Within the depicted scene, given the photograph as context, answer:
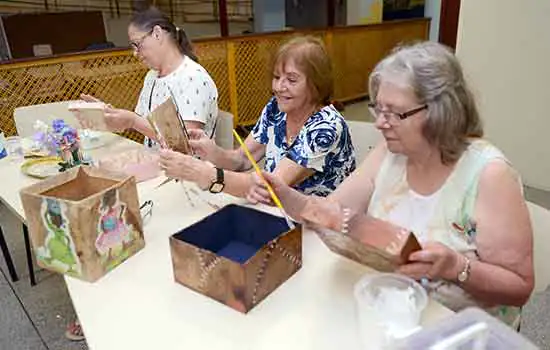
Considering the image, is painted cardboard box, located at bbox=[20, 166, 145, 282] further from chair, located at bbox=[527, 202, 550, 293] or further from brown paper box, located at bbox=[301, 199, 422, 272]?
chair, located at bbox=[527, 202, 550, 293]

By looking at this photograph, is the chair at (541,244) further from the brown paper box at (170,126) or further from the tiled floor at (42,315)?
the brown paper box at (170,126)

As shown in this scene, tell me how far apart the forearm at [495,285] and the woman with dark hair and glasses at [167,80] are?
1454mm

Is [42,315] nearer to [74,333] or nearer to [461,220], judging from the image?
[74,333]

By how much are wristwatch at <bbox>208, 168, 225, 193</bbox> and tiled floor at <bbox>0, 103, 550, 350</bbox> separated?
1.08 m

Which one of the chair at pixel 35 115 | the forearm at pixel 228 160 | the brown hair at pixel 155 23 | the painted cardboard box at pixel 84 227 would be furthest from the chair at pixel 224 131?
the painted cardboard box at pixel 84 227

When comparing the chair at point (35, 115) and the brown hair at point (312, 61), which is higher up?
the brown hair at point (312, 61)

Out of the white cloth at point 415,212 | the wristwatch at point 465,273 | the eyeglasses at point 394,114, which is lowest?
A: the wristwatch at point 465,273

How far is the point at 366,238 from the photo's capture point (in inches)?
39.5

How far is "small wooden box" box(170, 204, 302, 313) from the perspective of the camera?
1.05 meters

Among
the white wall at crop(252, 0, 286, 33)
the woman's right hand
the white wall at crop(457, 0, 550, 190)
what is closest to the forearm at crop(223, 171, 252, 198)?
the woman's right hand

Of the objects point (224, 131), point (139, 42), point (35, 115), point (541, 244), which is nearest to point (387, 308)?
point (541, 244)

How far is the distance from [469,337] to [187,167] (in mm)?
1057

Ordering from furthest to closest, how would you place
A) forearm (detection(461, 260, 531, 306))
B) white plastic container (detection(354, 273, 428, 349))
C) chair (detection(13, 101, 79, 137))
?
chair (detection(13, 101, 79, 137))
forearm (detection(461, 260, 531, 306))
white plastic container (detection(354, 273, 428, 349))

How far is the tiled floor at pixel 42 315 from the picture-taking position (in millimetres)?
2166
